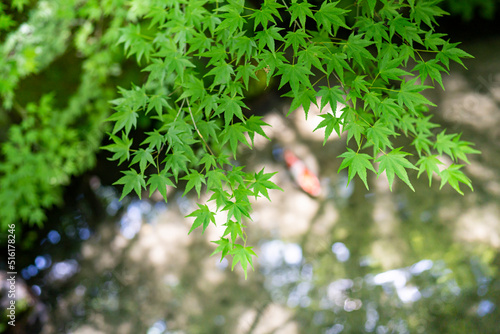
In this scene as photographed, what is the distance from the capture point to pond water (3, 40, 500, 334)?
9.92 feet

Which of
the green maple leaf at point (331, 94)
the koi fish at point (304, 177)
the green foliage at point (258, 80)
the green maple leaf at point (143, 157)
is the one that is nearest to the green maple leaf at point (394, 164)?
the green foliage at point (258, 80)

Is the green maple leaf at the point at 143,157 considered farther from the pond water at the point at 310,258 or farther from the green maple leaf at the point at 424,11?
the pond water at the point at 310,258

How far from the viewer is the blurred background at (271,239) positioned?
3014 millimetres

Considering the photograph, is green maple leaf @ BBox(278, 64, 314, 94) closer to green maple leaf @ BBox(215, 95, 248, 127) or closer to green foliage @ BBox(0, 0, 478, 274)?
green foliage @ BBox(0, 0, 478, 274)

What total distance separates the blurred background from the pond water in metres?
0.01

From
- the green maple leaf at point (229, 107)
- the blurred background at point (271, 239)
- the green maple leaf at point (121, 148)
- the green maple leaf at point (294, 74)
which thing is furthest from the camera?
the blurred background at point (271, 239)

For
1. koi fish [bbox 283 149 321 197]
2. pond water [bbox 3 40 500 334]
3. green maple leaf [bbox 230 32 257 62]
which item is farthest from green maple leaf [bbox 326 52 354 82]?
koi fish [bbox 283 149 321 197]

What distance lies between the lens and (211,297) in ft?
11.4

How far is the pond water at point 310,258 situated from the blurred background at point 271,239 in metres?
0.01

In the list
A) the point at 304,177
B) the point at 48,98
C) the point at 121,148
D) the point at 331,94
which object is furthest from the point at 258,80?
the point at 304,177

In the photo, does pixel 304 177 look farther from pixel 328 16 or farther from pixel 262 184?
pixel 328 16

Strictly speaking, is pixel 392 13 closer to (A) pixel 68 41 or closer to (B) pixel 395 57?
(B) pixel 395 57

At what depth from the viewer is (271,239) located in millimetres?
3746

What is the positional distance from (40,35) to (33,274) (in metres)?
2.83
